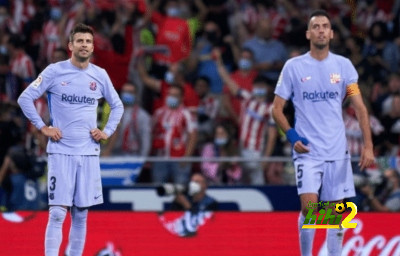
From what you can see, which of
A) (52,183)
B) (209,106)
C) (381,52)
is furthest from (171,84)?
(52,183)

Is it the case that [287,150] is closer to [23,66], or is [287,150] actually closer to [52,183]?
[23,66]

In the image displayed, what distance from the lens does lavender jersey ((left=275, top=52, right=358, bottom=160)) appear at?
999 centimetres

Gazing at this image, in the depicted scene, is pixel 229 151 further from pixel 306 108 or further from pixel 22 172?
pixel 306 108

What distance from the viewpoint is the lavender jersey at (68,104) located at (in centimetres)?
983

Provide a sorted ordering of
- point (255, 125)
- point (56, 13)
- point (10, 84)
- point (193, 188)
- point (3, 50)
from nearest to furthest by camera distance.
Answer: point (193, 188) → point (255, 125) → point (10, 84) → point (3, 50) → point (56, 13)

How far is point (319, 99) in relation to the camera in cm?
1000

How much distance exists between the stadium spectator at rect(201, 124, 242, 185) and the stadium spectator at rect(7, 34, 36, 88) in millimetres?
3315

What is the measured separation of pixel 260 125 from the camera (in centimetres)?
1501

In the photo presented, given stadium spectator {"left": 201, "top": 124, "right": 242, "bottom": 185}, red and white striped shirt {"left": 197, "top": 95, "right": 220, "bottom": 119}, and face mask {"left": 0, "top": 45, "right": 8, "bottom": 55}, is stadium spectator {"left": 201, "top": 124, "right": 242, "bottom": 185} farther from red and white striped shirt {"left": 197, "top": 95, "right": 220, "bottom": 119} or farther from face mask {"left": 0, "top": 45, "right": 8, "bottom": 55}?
face mask {"left": 0, "top": 45, "right": 8, "bottom": 55}

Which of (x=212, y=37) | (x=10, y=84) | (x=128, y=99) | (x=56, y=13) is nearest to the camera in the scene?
(x=128, y=99)

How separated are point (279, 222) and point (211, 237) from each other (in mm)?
711

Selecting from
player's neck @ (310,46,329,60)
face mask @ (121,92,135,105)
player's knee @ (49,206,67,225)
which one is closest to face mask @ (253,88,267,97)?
face mask @ (121,92,135,105)

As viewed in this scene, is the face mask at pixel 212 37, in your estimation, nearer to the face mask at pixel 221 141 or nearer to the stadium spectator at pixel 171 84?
the stadium spectator at pixel 171 84

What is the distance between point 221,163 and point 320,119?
4.58m
